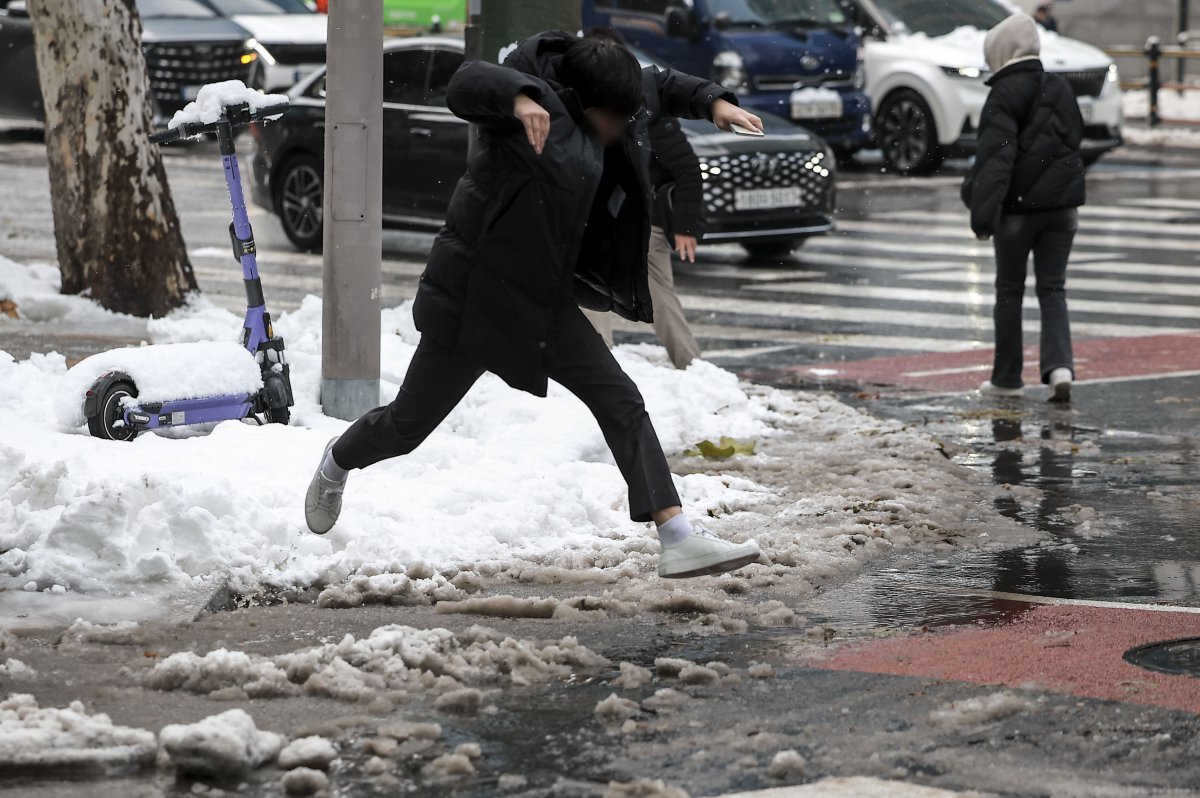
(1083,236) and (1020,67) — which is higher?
(1020,67)

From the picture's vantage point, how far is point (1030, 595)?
6.07 m

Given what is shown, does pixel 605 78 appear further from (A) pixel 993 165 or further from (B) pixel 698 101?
(A) pixel 993 165

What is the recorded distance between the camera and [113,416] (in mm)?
7316

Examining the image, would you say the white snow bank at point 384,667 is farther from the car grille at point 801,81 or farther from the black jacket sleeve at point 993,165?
the car grille at point 801,81

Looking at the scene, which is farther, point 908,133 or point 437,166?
point 908,133

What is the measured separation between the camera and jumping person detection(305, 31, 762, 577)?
535 cm

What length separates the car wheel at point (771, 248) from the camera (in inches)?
621

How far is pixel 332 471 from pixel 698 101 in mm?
1555

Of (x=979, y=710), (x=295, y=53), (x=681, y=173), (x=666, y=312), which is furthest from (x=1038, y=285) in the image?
(x=295, y=53)

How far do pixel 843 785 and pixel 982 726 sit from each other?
0.56 meters

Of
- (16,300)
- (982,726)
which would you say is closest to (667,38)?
(16,300)

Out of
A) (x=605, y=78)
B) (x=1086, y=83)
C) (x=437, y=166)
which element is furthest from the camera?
(x=1086, y=83)

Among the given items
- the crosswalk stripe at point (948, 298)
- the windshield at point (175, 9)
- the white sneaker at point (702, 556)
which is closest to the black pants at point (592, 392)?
the white sneaker at point (702, 556)

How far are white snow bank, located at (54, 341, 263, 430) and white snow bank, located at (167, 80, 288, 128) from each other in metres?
0.85
